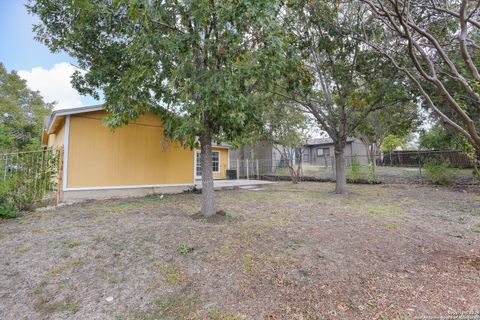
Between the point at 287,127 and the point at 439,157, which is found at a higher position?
the point at 287,127

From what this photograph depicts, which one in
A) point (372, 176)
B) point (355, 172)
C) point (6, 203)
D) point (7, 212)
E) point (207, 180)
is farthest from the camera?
point (355, 172)

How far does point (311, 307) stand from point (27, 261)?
375 cm

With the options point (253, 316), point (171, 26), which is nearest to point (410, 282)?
point (253, 316)

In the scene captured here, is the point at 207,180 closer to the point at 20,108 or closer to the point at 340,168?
the point at 340,168

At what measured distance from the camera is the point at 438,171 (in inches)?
421

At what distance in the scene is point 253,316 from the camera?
2.16 m

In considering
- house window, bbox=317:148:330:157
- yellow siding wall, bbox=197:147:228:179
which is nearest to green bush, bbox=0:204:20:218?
yellow siding wall, bbox=197:147:228:179

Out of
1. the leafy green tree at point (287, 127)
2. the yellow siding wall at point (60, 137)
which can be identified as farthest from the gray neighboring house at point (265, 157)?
the yellow siding wall at point (60, 137)

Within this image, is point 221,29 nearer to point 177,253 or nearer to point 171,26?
point 171,26

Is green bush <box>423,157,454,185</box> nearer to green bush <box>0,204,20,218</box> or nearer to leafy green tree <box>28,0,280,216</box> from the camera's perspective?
leafy green tree <box>28,0,280,216</box>

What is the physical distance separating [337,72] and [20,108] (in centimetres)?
2693

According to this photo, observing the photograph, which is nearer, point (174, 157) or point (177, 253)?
point (177, 253)

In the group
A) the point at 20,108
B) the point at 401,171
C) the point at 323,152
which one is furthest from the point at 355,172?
the point at 20,108

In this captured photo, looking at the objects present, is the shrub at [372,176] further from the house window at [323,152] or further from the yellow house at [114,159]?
the house window at [323,152]
